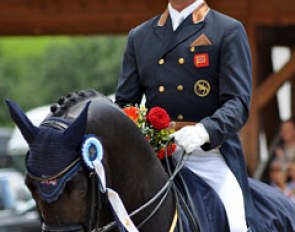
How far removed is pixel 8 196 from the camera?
14078mm

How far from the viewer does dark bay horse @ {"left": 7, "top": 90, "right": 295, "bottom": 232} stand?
3.83 meters

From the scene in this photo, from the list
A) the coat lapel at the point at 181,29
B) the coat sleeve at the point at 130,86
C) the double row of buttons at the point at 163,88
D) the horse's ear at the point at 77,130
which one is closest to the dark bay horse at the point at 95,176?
the horse's ear at the point at 77,130

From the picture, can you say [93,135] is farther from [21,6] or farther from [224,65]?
[21,6]

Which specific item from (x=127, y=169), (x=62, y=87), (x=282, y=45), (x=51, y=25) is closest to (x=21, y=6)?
(x=51, y=25)

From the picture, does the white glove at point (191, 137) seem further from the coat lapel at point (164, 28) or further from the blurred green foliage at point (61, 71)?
the blurred green foliage at point (61, 71)

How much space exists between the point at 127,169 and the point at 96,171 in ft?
1.14

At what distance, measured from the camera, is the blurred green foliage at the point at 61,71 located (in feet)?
100

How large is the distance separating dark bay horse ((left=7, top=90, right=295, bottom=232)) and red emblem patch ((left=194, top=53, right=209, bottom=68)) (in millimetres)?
560

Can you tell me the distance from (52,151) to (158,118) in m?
0.82

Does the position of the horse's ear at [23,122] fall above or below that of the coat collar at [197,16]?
below

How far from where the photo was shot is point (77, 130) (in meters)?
3.83

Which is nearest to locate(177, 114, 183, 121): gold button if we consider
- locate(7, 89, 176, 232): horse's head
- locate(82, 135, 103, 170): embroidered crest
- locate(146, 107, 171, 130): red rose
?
locate(146, 107, 171, 130): red rose

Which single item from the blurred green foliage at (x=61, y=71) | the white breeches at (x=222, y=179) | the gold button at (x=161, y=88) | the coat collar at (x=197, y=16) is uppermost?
the coat collar at (x=197, y=16)

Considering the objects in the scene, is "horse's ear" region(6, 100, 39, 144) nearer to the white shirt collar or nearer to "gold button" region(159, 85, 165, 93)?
"gold button" region(159, 85, 165, 93)
